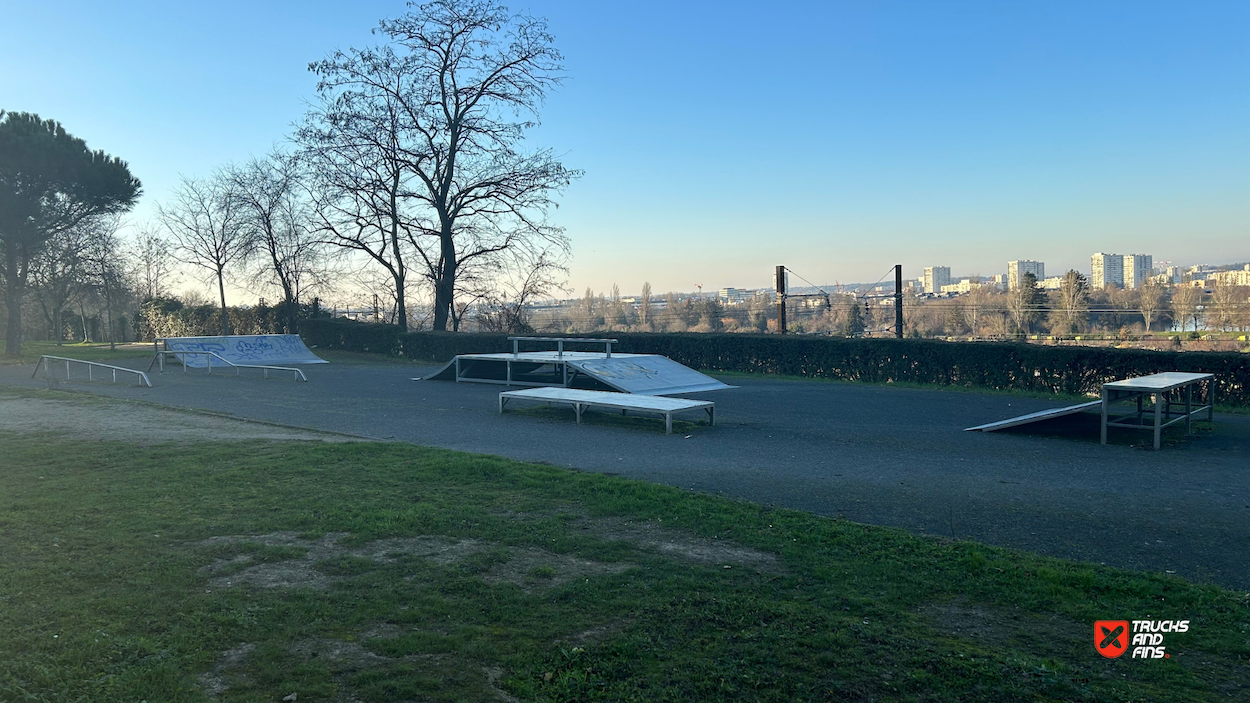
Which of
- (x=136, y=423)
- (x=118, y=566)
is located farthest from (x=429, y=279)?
(x=118, y=566)

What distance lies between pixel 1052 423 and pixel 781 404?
4.30m

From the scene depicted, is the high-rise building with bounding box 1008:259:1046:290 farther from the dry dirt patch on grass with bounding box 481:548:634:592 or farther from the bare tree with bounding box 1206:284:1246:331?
the dry dirt patch on grass with bounding box 481:548:634:592

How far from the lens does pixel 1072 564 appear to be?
4688 mm

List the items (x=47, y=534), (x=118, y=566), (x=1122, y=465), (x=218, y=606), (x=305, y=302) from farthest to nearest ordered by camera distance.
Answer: (x=305, y=302) < (x=1122, y=465) < (x=47, y=534) < (x=118, y=566) < (x=218, y=606)

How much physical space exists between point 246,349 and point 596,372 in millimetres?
15721

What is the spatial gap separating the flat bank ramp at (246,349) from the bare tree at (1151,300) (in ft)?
166

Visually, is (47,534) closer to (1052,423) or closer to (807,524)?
(807,524)

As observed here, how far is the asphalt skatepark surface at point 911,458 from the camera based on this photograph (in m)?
5.56

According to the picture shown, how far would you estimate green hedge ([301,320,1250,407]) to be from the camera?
13.9m

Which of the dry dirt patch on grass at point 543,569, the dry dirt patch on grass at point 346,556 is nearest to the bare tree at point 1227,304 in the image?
the dry dirt patch on grass at point 543,569

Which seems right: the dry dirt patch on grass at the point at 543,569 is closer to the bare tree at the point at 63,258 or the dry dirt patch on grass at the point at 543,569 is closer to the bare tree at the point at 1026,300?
the bare tree at the point at 63,258

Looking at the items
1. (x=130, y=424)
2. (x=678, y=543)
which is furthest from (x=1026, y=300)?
(x=678, y=543)

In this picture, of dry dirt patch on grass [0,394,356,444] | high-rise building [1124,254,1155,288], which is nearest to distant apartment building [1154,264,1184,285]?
high-rise building [1124,254,1155,288]

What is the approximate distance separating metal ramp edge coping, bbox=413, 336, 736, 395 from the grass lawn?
337 inches
